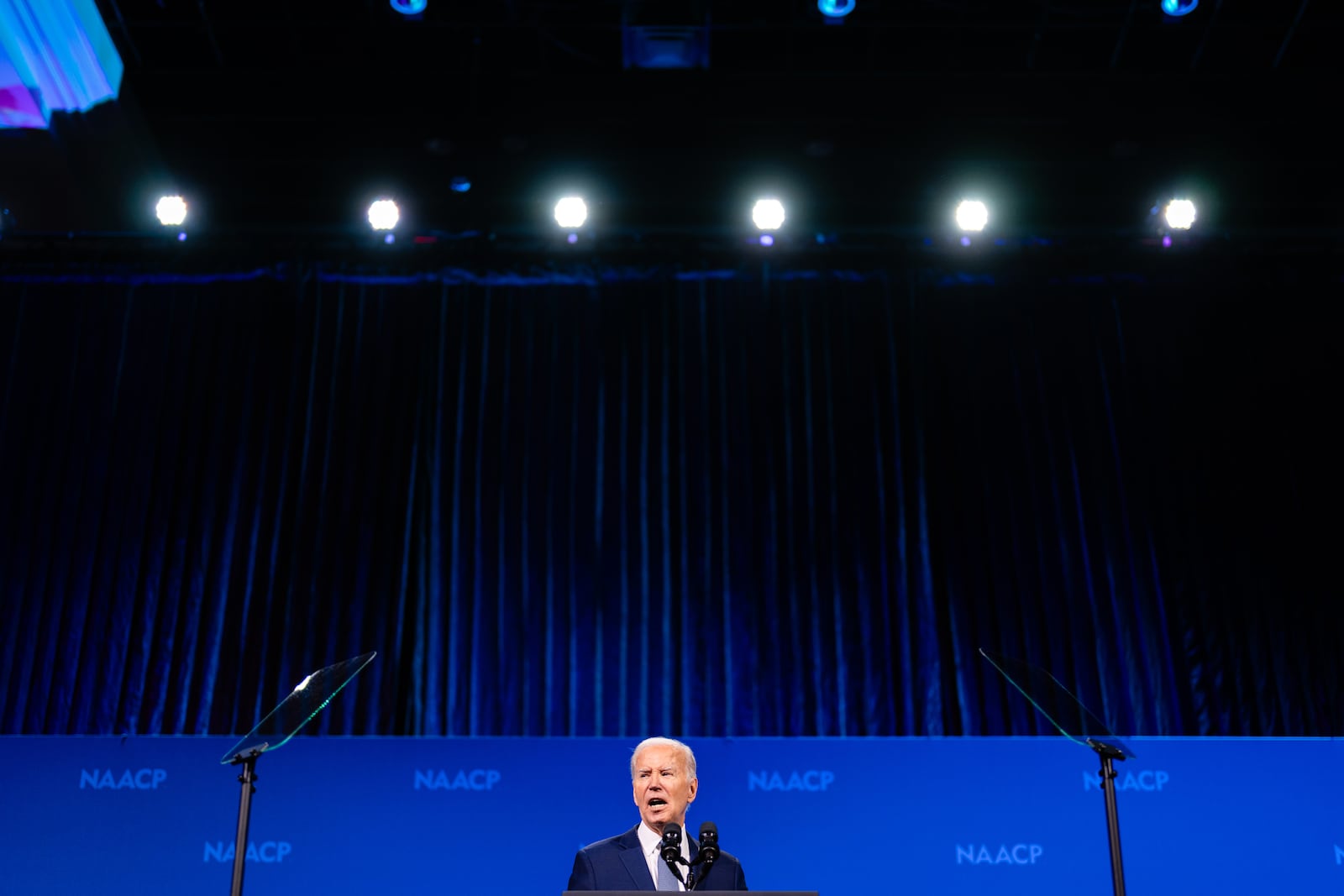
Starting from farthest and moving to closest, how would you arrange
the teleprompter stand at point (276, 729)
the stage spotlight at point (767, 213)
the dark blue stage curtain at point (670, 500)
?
the stage spotlight at point (767, 213) < the dark blue stage curtain at point (670, 500) < the teleprompter stand at point (276, 729)

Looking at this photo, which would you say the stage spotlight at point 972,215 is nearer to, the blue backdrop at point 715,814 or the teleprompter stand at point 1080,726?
the blue backdrop at point 715,814

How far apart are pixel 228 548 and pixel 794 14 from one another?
3.31 metres

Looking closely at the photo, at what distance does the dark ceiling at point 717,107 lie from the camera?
15.5ft

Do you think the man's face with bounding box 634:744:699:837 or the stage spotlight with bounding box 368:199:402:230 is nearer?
the man's face with bounding box 634:744:699:837

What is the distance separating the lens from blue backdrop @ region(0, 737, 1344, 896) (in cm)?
411

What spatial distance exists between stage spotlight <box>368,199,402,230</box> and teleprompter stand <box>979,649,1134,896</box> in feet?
11.1

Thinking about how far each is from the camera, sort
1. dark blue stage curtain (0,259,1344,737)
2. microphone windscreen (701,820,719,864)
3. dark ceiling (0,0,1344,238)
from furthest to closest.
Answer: dark blue stage curtain (0,259,1344,737)
dark ceiling (0,0,1344,238)
microphone windscreen (701,820,719,864)

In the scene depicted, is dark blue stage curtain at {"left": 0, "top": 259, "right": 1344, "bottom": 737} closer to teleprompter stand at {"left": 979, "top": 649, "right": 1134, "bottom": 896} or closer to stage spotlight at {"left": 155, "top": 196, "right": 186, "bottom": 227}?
stage spotlight at {"left": 155, "top": 196, "right": 186, "bottom": 227}

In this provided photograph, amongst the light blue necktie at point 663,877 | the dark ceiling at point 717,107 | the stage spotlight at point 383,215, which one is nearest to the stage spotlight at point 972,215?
the dark ceiling at point 717,107

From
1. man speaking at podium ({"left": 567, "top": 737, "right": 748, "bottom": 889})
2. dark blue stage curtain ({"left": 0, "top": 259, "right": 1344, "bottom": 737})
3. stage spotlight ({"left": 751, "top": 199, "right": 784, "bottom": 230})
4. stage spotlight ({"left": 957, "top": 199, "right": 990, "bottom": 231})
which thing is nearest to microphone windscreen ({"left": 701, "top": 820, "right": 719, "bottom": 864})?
man speaking at podium ({"left": 567, "top": 737, "right": 748, "bottom": 889})

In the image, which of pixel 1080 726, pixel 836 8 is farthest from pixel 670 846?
pixel 836 8

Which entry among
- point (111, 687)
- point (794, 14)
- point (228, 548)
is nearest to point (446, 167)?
point (794, 14)

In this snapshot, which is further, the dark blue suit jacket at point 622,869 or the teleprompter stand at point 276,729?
the dark blue suit jacket at point 622,869

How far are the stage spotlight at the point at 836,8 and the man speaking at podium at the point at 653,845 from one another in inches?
112
